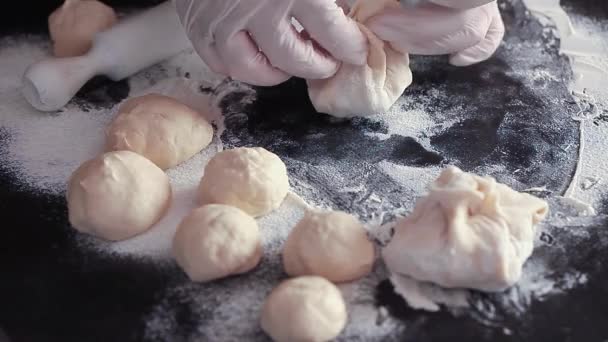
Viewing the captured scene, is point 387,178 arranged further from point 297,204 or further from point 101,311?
point 101,311

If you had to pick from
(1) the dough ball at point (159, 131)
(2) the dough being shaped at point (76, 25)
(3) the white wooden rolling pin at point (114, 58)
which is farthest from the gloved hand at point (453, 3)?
(2) the dough being shaped at point (76, 25)

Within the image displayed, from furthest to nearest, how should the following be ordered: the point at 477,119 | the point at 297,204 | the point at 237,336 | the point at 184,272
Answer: the point at 477,119, the point at 297,204, the point at 184,272, the point at 237,336

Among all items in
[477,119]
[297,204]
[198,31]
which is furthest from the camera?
[477,119]

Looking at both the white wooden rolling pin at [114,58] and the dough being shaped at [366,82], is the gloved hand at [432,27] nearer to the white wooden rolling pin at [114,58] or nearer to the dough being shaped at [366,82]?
the dough being shaped at [366,82]

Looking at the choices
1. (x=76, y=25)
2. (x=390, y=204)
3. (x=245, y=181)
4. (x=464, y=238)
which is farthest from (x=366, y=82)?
(x=76, y=25)

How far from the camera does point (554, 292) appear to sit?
4.57 feet

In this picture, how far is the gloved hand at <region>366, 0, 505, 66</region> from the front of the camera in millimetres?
1623

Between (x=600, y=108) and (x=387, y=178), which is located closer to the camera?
(x=387, y=178)

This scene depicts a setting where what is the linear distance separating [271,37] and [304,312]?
0.66 meters

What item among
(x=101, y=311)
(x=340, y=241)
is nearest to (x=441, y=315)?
(x=340, y=241)

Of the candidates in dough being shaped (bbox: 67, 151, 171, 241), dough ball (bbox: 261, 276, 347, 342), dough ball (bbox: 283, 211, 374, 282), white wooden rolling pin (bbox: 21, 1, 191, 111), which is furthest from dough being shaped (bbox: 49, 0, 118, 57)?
dough ball (bbox: 261, 276, 347, 342)

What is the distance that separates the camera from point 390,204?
5.16 ft

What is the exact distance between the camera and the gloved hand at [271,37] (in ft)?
5.17

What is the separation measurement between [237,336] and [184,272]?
0.19 metres
